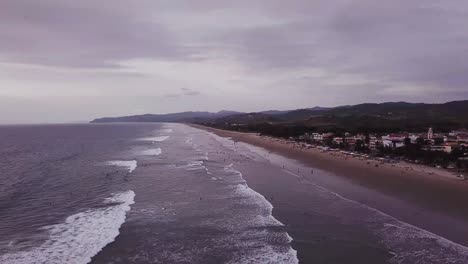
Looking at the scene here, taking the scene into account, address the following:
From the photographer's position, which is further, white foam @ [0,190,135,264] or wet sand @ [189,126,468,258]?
wet sand @ [189,126,468,258]

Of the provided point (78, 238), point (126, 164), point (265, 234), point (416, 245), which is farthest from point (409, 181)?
point (126, 164)

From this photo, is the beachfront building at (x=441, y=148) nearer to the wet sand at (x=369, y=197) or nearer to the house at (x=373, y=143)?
the house at (x=373, y=143)

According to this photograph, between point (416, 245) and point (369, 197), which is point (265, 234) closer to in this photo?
point (416, 245)

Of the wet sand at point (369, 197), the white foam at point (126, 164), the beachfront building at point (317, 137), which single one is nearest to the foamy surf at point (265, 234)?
the wet sand at point (369, 197)

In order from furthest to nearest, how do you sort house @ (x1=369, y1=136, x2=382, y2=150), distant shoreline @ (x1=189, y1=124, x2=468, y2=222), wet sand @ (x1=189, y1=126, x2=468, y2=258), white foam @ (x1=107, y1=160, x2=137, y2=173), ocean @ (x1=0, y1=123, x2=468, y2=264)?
house @ (x1=369, y1=136, x2=382, y2=150) → white foam @ (x1=107, y1=160, x2=137, y2=173) → distant shoreline @ (x1=189, y1=124, x2=468, y2=222) → wet sand @ (x1=189, y1=126, x2=468, y2=258) → ocean @ (x1=0, y1=123, x2=468, y2=264)

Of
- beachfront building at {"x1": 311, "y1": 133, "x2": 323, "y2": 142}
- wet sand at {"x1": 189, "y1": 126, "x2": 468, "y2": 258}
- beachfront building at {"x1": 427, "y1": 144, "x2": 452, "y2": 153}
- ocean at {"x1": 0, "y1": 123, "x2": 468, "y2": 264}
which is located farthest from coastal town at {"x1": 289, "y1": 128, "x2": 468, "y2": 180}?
ocean at {"x1": 0, "y1": 123, "x2": 468, "y2": 264}

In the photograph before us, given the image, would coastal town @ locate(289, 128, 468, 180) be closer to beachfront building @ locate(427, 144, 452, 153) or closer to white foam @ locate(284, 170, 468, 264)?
beachfront building @ locate(427, 144, 452, 153)

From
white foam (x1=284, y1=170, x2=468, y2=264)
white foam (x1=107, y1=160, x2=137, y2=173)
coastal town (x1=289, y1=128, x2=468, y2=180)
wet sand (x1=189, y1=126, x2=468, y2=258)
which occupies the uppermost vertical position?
coastal town (x1=289, y1=128, x2=468, y2=180)
